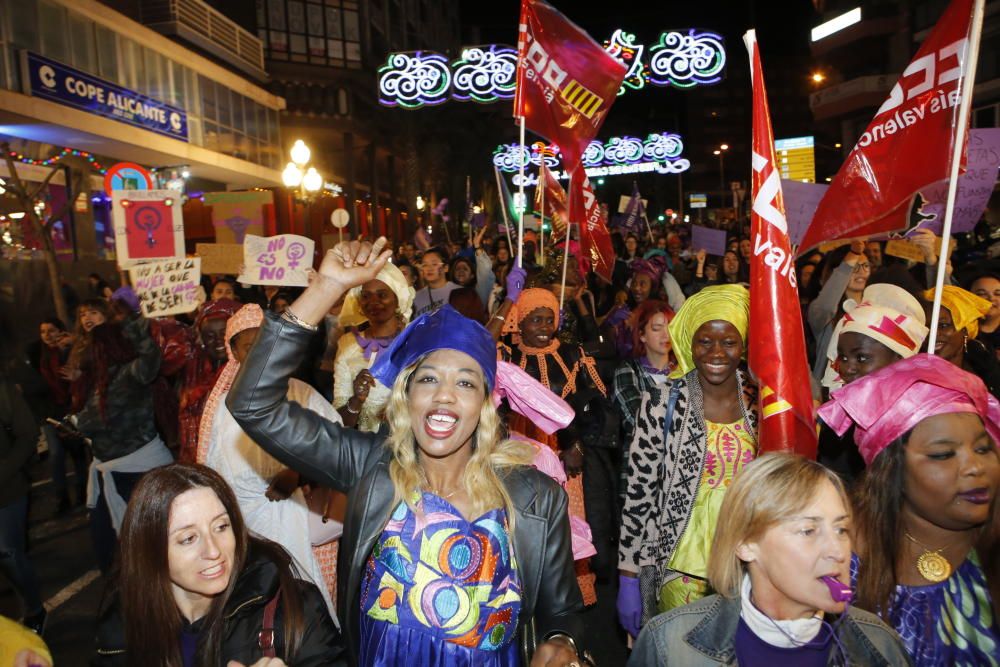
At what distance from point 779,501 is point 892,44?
49.9 meters

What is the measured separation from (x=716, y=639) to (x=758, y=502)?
1.30 feet

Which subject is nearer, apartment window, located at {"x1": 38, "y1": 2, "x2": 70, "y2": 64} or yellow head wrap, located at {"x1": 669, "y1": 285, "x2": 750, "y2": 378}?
yellow head wrap, located at {"x1": 669, "y1": 285, "x2": 750, "y2": 378}

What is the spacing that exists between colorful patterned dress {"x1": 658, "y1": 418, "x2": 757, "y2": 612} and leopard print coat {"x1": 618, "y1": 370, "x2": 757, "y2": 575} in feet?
0.12

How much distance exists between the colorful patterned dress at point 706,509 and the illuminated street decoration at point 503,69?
46.4 ft

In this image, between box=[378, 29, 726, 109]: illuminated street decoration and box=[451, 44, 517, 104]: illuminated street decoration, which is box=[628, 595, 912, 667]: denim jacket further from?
box=[451, 44, 517, 104]: illuminated street decoration

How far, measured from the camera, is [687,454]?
12.2 ft

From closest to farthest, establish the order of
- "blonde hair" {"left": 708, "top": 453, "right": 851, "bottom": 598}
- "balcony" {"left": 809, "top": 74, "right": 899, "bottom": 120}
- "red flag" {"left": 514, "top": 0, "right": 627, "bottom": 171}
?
"blonde hair" {"left": 708, "top": 453, "right": 851, "bottom": 598}, "red flag" {"left": 514, "top": 0, "right": 627, "bottom": 171}, "balcony" {"left": 809, "top": 74, "right": 899, "bottom": 120}

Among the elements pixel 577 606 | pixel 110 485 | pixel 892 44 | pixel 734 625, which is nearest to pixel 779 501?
pixel 734 625

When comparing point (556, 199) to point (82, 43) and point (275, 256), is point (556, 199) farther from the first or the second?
point (82, 43)

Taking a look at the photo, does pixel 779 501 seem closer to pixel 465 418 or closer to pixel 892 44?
pixel 465 418

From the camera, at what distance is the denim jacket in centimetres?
208

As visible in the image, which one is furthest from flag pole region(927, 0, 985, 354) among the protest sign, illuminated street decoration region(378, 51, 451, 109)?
illuminated street decoration region(378, 51, 451, 109)

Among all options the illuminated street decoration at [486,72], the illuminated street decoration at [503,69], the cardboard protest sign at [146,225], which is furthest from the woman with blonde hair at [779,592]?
the illuminated street decoration at [486,72]

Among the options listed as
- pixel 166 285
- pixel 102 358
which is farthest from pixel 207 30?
pixel 102 358
